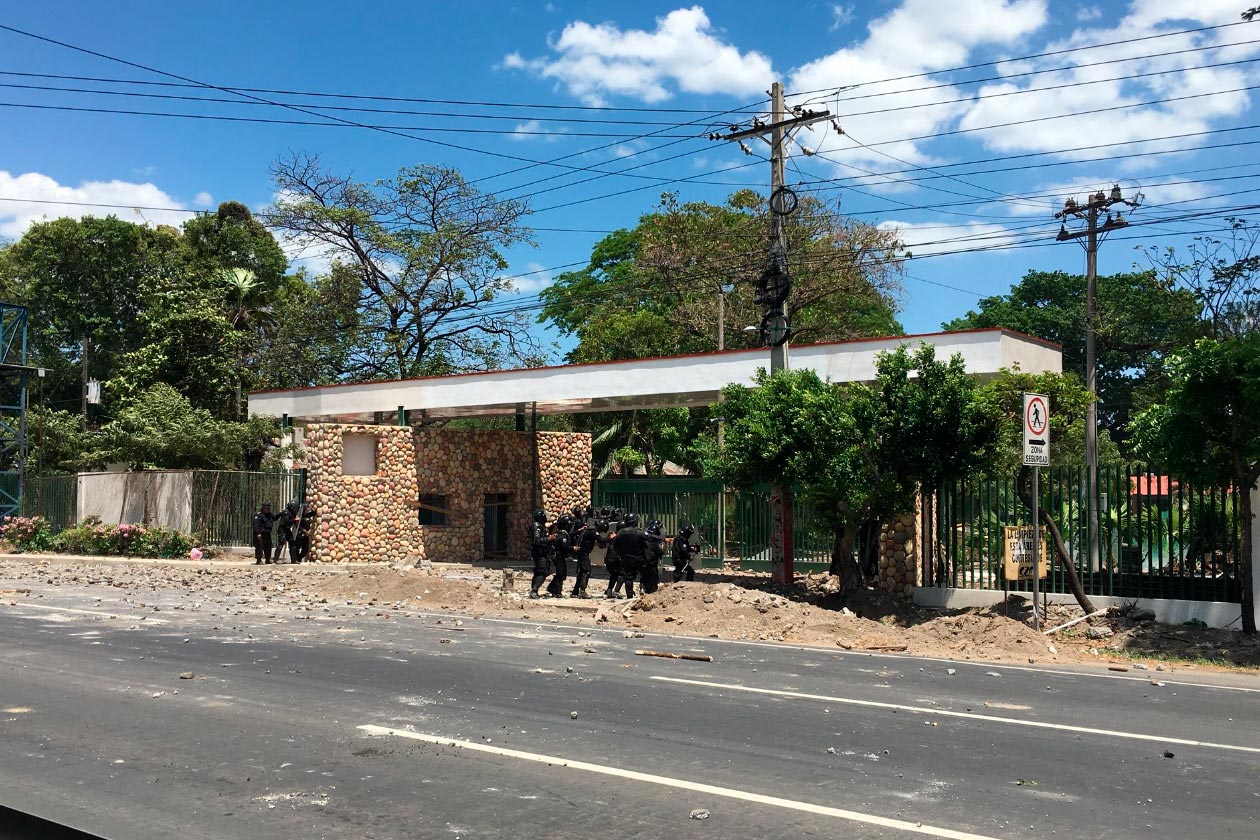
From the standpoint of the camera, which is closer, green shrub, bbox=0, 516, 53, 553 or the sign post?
the sign post

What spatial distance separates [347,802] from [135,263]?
46.5 meters

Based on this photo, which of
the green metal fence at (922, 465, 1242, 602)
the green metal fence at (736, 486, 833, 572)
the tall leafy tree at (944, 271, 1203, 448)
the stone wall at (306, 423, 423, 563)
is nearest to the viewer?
the green metal fence at (922, 465, 1242, 602)

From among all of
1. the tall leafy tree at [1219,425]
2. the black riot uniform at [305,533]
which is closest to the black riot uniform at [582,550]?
the tall leafy tree at [1219,425]

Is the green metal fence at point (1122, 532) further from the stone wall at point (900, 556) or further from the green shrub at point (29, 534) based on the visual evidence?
the green shrub at point (29, 534)

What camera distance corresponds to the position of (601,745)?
7.47 m

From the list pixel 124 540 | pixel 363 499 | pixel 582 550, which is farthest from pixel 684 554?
pixel 124 540

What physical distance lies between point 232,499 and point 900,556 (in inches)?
760

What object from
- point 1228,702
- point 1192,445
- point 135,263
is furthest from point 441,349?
point 1228,702

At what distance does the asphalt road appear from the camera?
5809mm

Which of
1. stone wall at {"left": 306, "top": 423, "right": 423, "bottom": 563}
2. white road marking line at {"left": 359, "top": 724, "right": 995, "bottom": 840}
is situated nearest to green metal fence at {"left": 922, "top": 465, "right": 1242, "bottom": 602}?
white road marking line at {"left": 359, "top": 724, "right": 995, "bottom": 840}

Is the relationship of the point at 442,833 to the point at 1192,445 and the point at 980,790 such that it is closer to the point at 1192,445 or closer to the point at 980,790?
the point at 980,790

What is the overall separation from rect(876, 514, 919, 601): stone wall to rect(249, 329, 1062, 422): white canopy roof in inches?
120

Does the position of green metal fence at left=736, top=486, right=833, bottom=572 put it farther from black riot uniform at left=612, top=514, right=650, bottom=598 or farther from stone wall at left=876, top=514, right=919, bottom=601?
black riot uniform at left=612, top=514, right=650, bottom=598

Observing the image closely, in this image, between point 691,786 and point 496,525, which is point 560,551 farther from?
point 691,786
